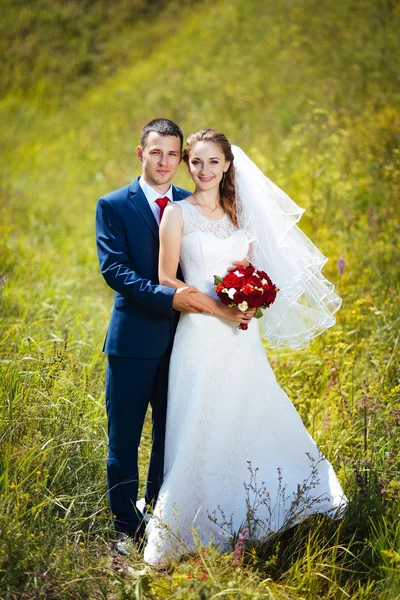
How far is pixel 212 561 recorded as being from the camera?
9.84ft

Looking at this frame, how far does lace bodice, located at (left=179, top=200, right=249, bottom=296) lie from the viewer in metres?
3.50

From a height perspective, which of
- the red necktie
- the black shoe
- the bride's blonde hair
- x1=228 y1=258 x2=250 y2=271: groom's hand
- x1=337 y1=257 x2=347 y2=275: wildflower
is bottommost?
the black shoe

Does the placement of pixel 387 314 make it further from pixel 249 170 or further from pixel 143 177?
pixel 143 177

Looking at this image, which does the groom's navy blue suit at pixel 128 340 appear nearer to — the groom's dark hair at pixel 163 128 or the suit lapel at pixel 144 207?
the suit lapel at pixel 144 207

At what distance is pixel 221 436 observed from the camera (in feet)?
11.5

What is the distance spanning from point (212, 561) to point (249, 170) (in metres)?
2.19

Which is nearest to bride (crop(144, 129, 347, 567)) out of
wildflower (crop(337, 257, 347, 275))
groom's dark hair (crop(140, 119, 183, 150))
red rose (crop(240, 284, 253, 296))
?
groom's dark hair (crop(140, 119, 183, 150))

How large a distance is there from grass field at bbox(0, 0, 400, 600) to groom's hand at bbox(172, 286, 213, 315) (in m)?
1.09

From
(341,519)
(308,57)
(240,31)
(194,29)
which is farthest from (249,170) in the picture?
(194,29)

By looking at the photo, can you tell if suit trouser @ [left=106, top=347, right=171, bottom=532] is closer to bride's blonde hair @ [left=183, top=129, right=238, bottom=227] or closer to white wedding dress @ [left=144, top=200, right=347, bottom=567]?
white wedding dress @ [left=144, top=200, right=347, bottom=567]

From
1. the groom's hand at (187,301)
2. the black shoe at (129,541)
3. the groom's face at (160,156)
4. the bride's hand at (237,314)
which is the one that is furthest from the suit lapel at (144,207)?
the black shoe at (129,541)

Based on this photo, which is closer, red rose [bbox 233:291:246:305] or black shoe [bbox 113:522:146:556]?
red rose [bbox 233:291:246:305]

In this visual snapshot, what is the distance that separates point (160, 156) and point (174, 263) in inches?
24.9

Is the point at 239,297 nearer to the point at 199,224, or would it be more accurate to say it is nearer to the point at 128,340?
the point at 199,224
